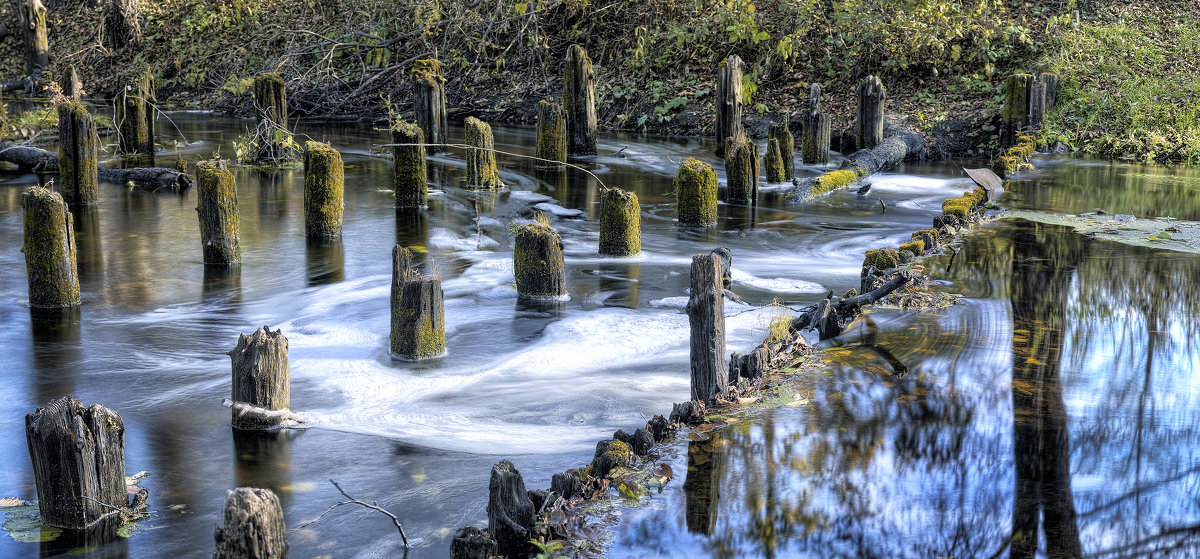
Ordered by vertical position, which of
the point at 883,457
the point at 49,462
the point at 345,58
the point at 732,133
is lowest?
the point at 883,457

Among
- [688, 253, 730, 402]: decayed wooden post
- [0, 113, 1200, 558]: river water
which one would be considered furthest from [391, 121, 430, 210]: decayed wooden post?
[688, 253, 730, 402]: decayed wooden post

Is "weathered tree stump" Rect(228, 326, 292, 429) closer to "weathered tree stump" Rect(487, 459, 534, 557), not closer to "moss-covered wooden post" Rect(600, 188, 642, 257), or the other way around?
"weathered tree stump" Rect(487, 459, 534, 557)

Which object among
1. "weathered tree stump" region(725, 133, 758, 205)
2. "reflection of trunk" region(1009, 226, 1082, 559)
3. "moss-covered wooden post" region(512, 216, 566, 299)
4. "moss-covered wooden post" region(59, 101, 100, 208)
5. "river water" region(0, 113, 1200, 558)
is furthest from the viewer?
"weathered tree stump" region(725, 133, 758, 205)

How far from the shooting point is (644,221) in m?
14.4

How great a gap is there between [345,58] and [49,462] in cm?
2552

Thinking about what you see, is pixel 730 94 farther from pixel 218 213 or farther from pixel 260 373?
pixel 260 373

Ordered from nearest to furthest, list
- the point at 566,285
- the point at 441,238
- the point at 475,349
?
the point at 475,349 < the point at 566,285 < the point at 441,238

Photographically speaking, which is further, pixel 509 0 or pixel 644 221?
pixel 509 0

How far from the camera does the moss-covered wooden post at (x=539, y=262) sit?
9289 millimetres

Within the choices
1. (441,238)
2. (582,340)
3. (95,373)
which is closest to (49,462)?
(95,373)

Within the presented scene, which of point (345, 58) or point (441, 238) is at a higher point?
point (345, 58)

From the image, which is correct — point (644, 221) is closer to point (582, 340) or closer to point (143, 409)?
point (582, 340)

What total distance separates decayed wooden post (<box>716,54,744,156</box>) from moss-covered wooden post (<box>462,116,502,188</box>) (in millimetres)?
4867

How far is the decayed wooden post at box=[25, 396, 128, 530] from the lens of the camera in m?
4.69
